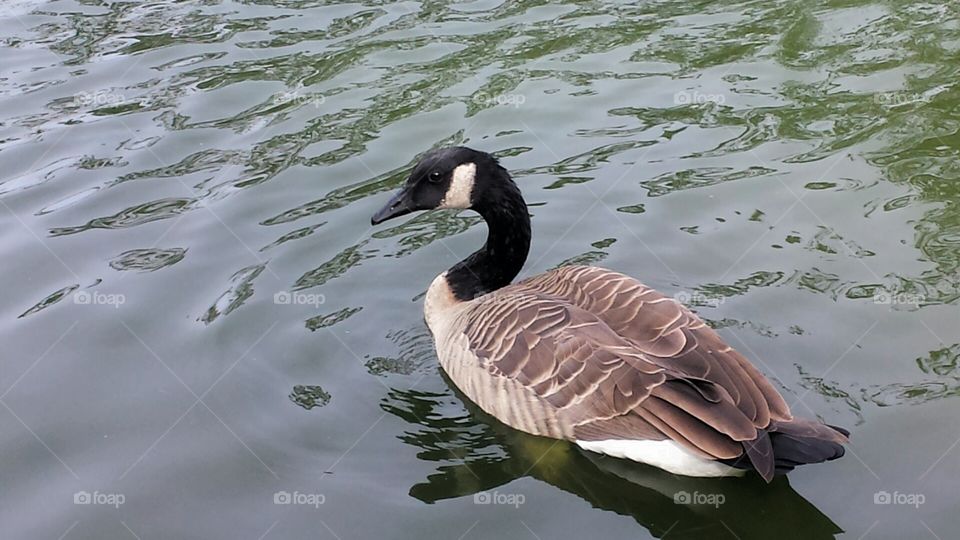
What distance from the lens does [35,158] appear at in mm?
9883

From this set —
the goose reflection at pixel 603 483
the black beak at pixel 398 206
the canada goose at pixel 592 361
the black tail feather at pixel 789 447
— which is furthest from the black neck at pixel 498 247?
the black tail feather at pixel 789 447

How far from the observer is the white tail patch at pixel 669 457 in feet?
18.4

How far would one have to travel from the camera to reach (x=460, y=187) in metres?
7.24

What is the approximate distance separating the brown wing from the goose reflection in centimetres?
19

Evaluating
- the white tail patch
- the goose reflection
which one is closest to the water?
the goose reflection

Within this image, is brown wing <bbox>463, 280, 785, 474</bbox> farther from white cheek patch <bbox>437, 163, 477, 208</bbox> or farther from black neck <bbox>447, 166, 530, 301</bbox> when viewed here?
white cheek patch <bbox>437, 163, 477, 208</bbox>

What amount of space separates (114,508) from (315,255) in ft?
9.35

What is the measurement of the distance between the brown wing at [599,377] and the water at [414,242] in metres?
0.38

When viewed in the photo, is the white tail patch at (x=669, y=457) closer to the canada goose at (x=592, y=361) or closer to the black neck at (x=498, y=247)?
the canada goose at (x=592, y=361)

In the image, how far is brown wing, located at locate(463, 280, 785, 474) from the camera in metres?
5.46

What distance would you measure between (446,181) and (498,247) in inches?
24.5

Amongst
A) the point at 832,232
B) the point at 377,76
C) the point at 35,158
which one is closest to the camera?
the point at 832,232

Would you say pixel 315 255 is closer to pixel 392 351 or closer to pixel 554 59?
pixel 392 351

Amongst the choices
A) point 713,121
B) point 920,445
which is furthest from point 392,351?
point 713,121
